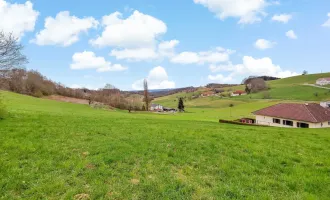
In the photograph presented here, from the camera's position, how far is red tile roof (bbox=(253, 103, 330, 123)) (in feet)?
140

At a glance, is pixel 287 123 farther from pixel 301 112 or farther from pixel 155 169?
pixel 155 169

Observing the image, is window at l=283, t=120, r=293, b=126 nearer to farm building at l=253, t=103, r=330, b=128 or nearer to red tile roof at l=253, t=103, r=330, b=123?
farm building at l=253, t=103, r=330, b=128

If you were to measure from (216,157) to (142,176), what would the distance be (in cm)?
350

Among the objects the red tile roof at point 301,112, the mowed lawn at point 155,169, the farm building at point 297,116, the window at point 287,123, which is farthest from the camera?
the window at point 287,123

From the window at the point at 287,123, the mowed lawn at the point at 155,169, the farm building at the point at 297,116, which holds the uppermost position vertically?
the mowed lawn at the point at 155,169

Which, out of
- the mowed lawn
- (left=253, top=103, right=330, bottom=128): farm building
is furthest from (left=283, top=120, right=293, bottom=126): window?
the mowed lawn

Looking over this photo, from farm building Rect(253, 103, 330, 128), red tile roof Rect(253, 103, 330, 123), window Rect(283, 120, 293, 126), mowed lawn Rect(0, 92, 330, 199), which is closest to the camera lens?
mowed lawn Rect(0, 92, 330, 199)

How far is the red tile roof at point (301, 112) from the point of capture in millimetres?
42531

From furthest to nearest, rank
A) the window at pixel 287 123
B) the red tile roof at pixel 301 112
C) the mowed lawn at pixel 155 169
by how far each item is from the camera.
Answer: the window at pixel 287 123
the red tile roof at pixel 301 112
the mowed lawn at pixel 155 169

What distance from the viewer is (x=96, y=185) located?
21.0 ft

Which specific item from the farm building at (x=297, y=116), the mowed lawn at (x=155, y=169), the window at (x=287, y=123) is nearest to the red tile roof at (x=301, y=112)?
the farm building at (x=297, y=116)

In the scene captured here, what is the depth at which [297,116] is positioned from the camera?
44.2 meters

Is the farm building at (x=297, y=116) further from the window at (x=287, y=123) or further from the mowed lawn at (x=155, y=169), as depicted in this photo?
the mowed lawn at (x=155, y=169)

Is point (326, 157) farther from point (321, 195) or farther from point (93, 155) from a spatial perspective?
point (93, 155)
